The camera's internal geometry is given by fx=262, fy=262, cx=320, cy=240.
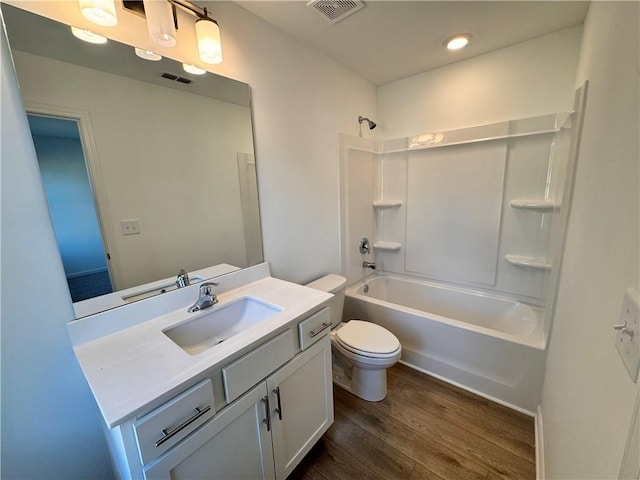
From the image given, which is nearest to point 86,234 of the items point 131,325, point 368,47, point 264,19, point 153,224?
point 153,224

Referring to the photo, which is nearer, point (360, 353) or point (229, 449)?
point (229, 449)

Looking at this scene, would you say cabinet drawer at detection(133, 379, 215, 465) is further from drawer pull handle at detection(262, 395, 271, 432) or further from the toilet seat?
the toilet seat

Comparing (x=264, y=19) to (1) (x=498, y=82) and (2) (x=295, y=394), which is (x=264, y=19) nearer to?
(1) (x=498, y=82)

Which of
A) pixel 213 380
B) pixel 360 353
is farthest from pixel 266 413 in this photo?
pixel 360 353

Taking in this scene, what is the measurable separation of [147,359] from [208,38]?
1.36 metres

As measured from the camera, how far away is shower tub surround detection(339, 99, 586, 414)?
1.70 metres

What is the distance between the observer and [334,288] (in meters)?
1.92

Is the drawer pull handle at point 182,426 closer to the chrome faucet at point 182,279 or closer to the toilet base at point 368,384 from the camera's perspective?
the chrome faucet at point 182,279

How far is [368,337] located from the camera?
1.74 m

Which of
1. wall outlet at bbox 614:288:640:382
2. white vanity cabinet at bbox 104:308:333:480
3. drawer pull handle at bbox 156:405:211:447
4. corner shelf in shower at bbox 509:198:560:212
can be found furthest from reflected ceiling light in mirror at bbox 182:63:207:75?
corner shelf in shower at bbox 509:198:560:212

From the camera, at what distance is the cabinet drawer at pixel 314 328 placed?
46.2 inches

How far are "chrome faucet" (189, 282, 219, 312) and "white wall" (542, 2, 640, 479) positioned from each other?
4.36ft

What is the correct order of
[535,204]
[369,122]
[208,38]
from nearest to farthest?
[208,38] < [535,204] < [369,122]

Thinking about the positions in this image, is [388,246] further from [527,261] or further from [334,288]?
[527,261]
